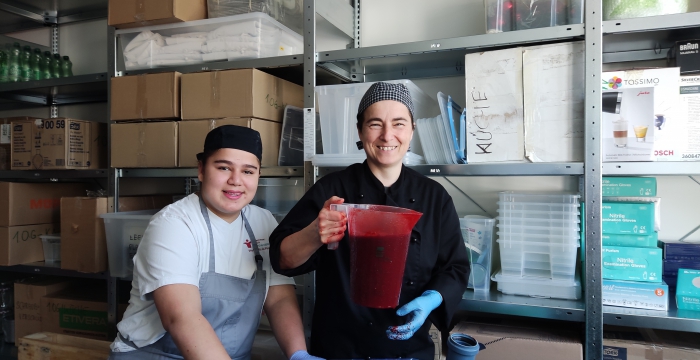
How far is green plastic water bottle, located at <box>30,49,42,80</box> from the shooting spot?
2990mm

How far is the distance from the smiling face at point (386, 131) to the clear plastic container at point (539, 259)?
76 cm

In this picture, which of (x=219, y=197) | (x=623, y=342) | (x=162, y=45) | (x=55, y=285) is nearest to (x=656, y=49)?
(x=623, y=342)

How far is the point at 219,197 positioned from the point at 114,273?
112cm

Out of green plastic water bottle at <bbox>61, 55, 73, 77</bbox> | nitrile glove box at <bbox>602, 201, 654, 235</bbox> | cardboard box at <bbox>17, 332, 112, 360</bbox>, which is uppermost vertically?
green plastic water bottle at <bbox>61, 55, 73, 77</bbox>

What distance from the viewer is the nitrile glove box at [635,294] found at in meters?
1.63

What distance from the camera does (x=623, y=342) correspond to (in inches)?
64.9

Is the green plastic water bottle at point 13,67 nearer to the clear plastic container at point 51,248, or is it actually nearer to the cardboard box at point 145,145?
the clear plastic container at point 51,248

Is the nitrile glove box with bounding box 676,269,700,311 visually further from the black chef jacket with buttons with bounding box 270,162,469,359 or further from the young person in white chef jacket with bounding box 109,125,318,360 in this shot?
the young person in white chef jacket with bounding box 109,125,318,360

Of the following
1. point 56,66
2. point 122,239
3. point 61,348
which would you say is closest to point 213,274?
point 122,239

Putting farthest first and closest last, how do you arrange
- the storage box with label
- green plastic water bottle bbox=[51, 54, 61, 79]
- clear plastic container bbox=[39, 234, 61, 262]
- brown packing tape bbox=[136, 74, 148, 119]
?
green plastic water bottle bbox=[51, 54, 61, 79]
clear plastic container bbox=[39, 234, 61, 262]
the storage box with label
brown packing tape bbox=[136, 74, 148, 119]

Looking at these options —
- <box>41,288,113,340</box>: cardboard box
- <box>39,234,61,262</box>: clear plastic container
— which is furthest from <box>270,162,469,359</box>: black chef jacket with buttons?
<box>39,234,61,262</box>: clear plastic container

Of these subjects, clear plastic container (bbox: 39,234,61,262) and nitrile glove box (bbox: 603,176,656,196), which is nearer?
nitrile glove box (bbox: 603,176,656,196)

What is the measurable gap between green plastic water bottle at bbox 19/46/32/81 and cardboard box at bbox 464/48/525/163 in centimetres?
298

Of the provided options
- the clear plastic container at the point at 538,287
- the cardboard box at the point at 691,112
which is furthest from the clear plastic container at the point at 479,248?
the cardboard box at the point at 691,112
